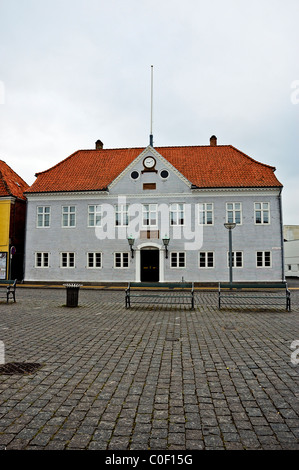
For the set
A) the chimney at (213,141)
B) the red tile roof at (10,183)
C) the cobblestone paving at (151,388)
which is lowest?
the cobblestone paving at (151,388)

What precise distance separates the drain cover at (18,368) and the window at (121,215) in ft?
74.9

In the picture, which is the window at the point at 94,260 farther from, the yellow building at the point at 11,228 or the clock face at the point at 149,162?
the clock face at the point at 149,162

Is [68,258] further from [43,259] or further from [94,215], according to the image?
[94,215]

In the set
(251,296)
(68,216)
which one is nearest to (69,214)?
(68,216)

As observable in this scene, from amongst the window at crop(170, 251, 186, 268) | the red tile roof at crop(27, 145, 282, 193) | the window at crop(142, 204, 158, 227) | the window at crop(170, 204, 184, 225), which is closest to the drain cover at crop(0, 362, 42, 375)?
the window at crop(170, 251, 186, 268)

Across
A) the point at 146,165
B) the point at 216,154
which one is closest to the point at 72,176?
the point at 146,165

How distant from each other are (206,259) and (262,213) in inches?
238

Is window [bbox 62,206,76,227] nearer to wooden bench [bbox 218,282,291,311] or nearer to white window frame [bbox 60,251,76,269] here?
white window frame [bbox 60,251,76,269]

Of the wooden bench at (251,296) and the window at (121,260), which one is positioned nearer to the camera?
the wooden bench at (251,296)

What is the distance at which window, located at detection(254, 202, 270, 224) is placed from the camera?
27.6 metres

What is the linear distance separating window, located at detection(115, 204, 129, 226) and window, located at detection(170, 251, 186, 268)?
16.3ft

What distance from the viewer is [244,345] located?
7.39 meters

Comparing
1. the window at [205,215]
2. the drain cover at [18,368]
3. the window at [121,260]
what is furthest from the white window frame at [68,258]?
the drain cover at [18,368]

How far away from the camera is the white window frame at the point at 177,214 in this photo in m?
28.1
